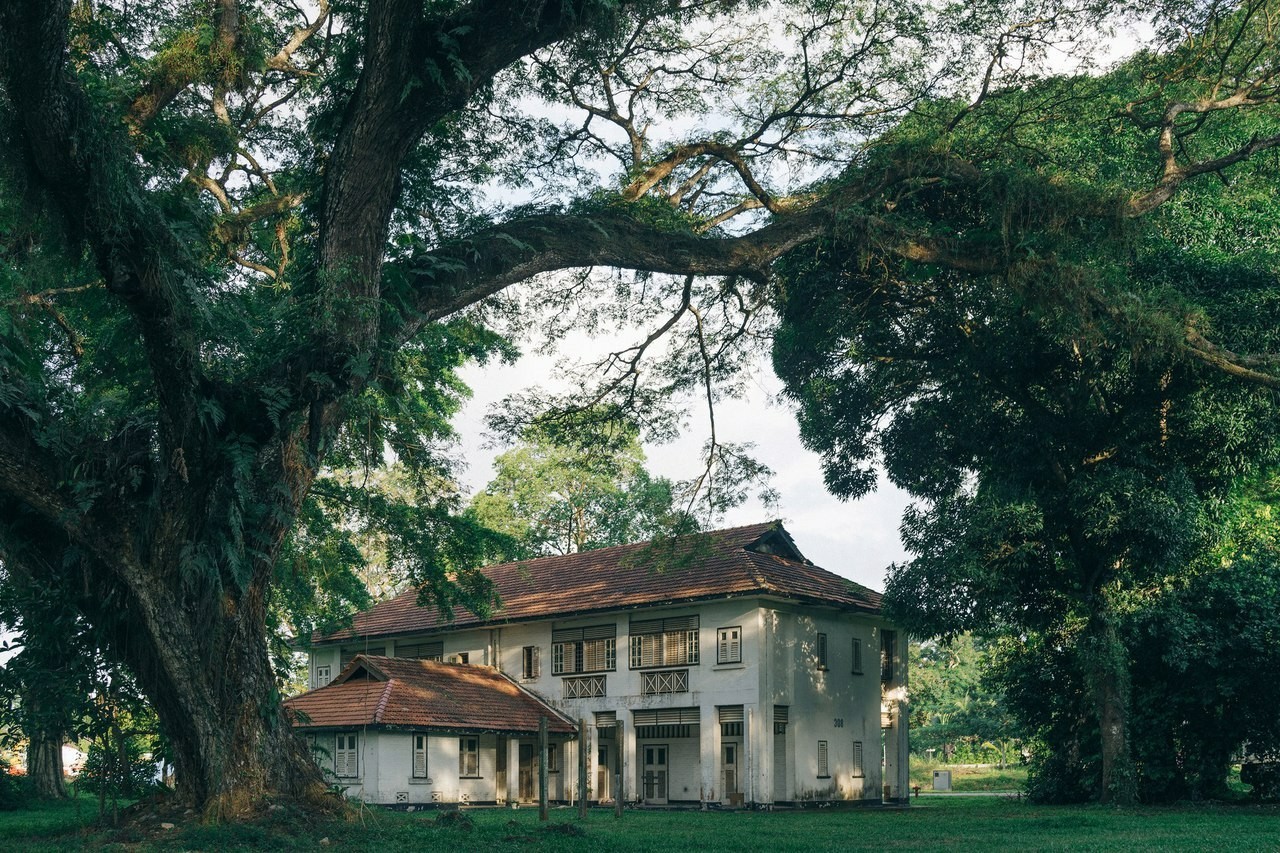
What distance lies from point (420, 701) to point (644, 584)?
280 inches

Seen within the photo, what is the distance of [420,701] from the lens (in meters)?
31.6

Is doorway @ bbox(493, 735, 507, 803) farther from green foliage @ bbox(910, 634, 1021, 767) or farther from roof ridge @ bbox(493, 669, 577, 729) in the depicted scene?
green foliage @ bbox(910, 634, 1021, 767)

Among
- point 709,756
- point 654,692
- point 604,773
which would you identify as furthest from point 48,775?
point 709,756

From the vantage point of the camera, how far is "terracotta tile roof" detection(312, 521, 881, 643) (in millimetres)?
31875

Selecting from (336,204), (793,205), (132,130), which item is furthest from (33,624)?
(793,205)

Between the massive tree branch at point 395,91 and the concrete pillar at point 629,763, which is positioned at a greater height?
the massive tree branch at point 395,91

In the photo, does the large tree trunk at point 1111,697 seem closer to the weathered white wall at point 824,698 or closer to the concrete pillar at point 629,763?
the weathered white wall at point 824,698

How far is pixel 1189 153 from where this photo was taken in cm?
1853

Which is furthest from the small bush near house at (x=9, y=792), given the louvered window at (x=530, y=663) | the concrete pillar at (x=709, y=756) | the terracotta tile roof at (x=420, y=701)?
the concrete pillar at (x=709, y=756)

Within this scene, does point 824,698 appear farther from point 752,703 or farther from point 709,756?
point 709,756

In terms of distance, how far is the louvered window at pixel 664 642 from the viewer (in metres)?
32.4

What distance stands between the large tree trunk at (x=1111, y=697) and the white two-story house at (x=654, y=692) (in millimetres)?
8733

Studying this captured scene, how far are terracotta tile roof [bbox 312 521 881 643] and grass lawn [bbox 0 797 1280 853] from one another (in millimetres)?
7458

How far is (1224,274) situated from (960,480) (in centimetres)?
766
